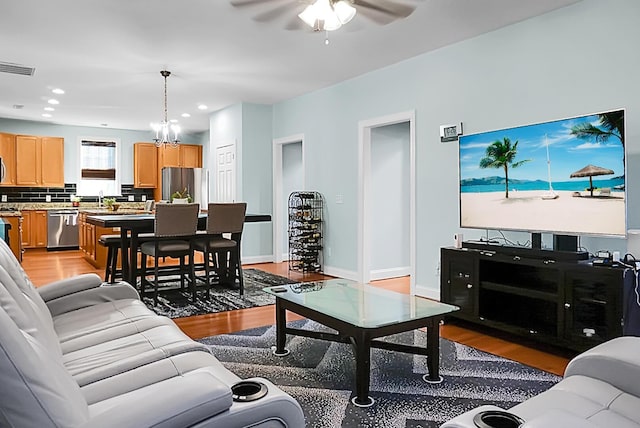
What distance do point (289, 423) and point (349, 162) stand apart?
4.97 metres

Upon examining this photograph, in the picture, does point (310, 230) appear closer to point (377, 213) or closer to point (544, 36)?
point (377, 213)

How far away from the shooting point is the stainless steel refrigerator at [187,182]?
33.2 ft

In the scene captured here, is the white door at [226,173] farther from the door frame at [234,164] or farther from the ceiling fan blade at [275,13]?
the ceiling fan blade at [275,13]

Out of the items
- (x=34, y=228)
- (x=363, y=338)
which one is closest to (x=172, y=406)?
(x=363, y=338)

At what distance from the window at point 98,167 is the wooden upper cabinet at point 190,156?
1430 millimetres

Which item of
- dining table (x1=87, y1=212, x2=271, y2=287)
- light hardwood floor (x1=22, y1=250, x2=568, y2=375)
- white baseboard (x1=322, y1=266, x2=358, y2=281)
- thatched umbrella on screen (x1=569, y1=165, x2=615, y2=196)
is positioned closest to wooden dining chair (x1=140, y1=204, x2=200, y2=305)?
dining table (x1=87, y1=212, x2=271, y2=287)

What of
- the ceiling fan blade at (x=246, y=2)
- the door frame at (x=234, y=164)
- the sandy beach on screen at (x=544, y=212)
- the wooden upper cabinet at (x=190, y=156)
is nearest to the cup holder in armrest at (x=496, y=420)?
the sandy beach on screen at (x=544, y=212)

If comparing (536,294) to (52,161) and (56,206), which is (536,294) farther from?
(52,161)

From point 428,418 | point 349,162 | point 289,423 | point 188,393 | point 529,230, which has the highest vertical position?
point 349,162

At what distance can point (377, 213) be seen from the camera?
6273mm

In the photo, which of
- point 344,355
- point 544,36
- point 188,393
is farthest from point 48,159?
point 188,393

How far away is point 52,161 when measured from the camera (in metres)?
9.65

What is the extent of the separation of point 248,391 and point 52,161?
10011 millimetres

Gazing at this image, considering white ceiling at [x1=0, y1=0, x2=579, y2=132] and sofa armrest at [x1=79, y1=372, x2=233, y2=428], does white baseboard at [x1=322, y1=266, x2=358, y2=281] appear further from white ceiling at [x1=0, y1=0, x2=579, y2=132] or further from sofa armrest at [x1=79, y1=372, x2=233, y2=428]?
sofa armrest at [x1=79, y1=372, x2=233, y2=428]
